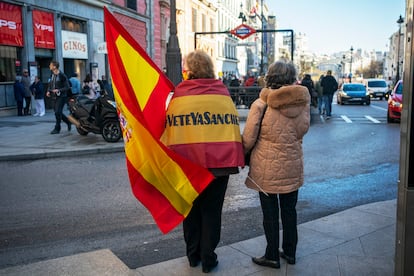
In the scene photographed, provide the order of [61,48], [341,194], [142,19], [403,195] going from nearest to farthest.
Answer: [403,195] → [341,194] → [61,48] → [142,19]

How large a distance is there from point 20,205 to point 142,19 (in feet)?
88.2

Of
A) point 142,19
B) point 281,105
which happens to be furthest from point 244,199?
point 142,19

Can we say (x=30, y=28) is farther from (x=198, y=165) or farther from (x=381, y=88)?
(x=381, y=88)

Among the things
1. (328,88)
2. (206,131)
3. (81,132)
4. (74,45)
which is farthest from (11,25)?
(206,131)

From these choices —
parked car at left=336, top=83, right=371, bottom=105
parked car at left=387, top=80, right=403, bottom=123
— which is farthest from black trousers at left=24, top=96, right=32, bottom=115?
parked car at left=336, top=83, right=371, bottom=105

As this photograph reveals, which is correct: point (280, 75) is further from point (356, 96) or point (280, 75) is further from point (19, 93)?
point (356, 96)

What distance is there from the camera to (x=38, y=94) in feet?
58.7

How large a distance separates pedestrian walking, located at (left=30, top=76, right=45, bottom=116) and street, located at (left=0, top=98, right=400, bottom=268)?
A: 29.3 feet

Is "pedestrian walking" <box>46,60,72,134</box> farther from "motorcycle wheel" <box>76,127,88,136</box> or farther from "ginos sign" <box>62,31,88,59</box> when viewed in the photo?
"ginos sign" <box>62,31,88,59</box>

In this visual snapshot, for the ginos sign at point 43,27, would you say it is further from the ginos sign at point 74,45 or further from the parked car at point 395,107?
the parked car at point 395,107

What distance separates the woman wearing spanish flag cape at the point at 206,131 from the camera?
11.8ft

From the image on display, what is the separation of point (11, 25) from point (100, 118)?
346 inches

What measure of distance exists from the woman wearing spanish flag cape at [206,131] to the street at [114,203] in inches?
36.5

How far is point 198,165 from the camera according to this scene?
3.56 meters
